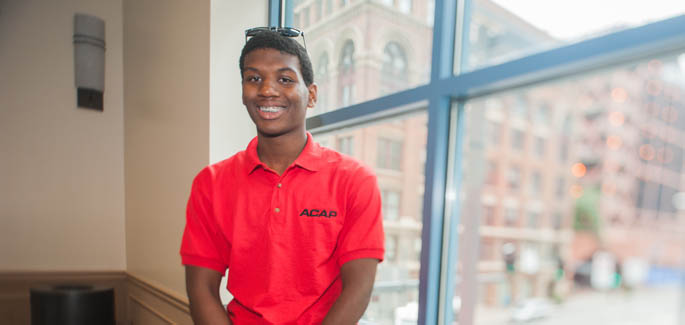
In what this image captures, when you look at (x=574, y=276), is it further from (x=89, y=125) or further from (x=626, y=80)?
(x=89, y=125)

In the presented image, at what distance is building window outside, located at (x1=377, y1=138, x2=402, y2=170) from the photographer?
1686 mm

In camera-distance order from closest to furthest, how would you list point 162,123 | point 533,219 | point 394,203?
point 533,219 → point 394,203 → point 162,123

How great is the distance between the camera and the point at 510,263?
4.47ft

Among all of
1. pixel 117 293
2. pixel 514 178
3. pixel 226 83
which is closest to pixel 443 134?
pixel 514 178

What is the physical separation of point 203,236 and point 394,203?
3.09 ft

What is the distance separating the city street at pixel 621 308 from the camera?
0.85 metres

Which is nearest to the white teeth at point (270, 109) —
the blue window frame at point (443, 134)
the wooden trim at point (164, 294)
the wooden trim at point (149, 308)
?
the blue window frame at point (443, 134)

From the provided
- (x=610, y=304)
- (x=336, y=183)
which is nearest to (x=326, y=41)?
(x=336, y=183)

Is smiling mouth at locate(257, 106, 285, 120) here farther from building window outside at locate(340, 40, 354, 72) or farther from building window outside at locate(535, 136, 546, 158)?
building window outside at locate(535, 136, 546, 158)

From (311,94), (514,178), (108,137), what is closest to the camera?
(311,94)

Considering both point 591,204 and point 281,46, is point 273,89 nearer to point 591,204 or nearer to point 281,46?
point 281,46

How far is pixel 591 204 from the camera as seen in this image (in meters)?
1.09

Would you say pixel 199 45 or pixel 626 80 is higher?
pixel 199 45

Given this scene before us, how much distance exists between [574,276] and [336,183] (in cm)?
68
